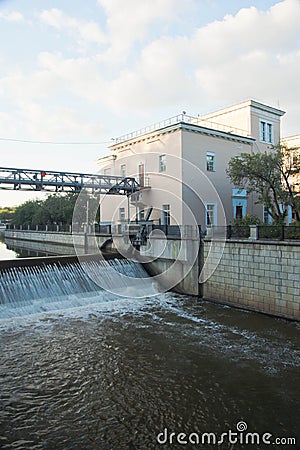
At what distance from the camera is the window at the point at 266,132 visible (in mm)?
25656

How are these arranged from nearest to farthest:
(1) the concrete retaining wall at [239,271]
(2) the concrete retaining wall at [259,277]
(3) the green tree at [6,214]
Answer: (2) the concrete retaining wall at [259,277] < (1) the concrete retaining wall at [239,271] < (3) the green tree at [6,214]

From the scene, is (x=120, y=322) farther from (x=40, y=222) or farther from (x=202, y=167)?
(x=40, y=222)

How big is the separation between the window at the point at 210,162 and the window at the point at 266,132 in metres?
5.64

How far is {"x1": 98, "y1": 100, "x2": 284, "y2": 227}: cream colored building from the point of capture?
20859 mm

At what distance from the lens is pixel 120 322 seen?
10234 mm

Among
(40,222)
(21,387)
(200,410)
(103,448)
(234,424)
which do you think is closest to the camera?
(103,448)

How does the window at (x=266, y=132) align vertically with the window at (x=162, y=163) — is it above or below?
above

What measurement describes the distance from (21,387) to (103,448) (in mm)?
2384

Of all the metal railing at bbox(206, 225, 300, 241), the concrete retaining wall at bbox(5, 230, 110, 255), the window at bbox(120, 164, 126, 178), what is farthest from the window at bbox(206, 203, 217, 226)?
the metal railing at bbox(206, 225, 300, 241)

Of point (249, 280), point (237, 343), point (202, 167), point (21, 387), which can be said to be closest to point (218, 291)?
point (249, 280)

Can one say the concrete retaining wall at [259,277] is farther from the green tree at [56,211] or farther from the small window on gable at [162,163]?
the green tree at [56,211]

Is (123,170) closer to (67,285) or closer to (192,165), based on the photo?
(192,165)

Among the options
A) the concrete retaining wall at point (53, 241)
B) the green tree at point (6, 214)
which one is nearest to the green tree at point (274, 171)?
the concrete retaining wall at point (53, 241)

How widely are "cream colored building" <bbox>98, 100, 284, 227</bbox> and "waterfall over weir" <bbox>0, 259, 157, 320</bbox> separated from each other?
691 cm
